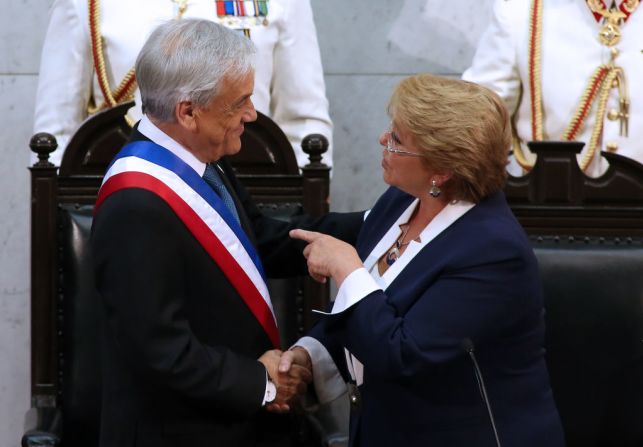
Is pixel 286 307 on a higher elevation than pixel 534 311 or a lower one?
lower

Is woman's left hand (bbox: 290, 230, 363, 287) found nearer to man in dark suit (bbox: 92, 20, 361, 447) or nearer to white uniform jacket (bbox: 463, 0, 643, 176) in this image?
man in dark suit (bbox: 92, 20, 361, 447)

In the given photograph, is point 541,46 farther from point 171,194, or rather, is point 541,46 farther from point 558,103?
point 171,194

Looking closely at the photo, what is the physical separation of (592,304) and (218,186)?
89 centimetres

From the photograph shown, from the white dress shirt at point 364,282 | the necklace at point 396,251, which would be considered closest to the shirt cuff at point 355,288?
the white dress shirt at point 364,282

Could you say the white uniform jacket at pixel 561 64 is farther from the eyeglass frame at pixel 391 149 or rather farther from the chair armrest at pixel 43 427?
the chair armrest at pixel 43 427

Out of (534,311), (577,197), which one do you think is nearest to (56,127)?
(577,197)

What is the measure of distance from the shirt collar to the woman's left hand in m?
0.24

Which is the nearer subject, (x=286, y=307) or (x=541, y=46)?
(x=286, y=307)

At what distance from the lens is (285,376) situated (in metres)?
2.04

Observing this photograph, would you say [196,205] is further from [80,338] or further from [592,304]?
[592,304]

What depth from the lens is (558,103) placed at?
3035 millimetres

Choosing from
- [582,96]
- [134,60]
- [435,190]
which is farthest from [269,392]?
[582,96]

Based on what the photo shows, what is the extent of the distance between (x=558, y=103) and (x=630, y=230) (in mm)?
611

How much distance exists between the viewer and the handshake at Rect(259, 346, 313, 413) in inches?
79.4
